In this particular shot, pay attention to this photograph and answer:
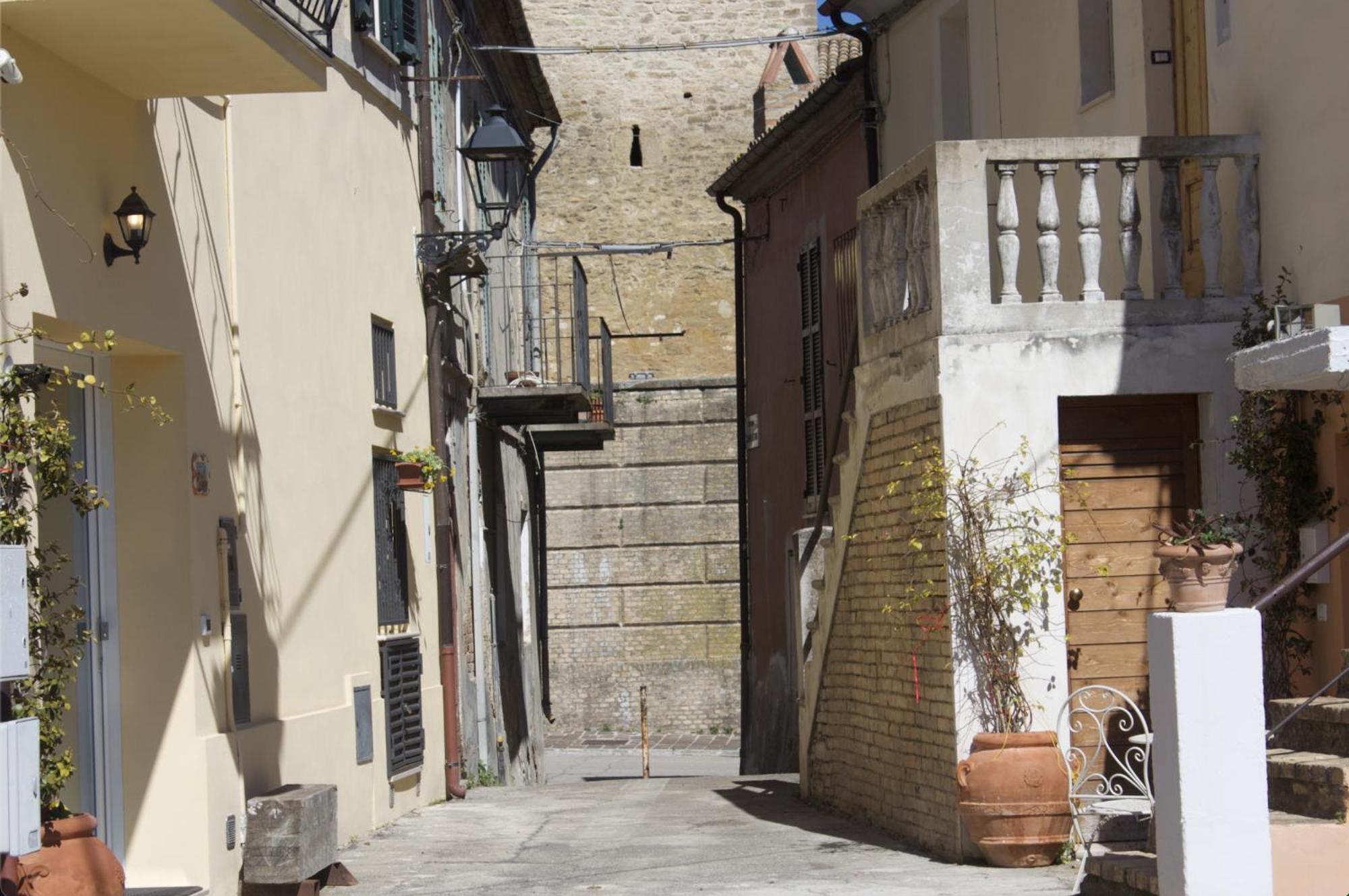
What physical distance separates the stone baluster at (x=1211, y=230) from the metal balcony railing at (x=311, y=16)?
15.5 ft

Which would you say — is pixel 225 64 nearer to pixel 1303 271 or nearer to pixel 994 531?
pixel 994 531

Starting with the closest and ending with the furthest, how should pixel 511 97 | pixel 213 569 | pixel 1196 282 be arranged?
pixel 213 569, pixel 1196 282, pixel 511 97

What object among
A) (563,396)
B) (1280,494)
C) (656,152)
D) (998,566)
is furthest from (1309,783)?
(656,152)

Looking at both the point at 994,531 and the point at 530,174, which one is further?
the point at 530,174

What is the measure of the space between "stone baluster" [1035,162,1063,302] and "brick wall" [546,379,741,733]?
16.1m

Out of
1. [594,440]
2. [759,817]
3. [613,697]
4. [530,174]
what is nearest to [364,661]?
[759,817]

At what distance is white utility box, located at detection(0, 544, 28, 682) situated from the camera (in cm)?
542

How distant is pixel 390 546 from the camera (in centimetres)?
1274

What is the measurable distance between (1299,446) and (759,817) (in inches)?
192

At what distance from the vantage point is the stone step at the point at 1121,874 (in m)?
7.03

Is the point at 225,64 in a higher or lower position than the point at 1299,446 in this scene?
higher

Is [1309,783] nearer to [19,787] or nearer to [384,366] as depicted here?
[19,787]

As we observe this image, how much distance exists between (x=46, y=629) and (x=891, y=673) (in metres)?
5.51

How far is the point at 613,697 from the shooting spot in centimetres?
2614
